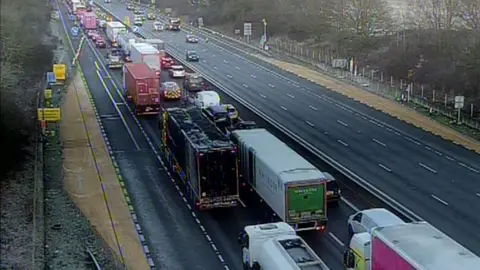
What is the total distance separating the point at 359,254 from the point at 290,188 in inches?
209

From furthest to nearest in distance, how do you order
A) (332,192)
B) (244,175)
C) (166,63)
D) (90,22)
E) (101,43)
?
1. (90,22)
2. (101,43)
3. (166,63)
4. (244,175)
5. (332,192)

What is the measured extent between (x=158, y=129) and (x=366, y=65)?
1276 inches

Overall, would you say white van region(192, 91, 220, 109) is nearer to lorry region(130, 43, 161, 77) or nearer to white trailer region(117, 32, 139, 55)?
lorry region(130, 43, 161, 77)

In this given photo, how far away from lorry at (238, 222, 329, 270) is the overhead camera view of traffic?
0.06 meters

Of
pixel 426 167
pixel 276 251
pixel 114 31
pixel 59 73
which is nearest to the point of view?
pixel 276 251

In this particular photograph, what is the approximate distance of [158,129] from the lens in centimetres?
4806

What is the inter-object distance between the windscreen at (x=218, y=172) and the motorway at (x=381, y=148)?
287 inches

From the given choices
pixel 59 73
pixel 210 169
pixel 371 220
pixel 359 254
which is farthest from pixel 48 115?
pixel 359 254

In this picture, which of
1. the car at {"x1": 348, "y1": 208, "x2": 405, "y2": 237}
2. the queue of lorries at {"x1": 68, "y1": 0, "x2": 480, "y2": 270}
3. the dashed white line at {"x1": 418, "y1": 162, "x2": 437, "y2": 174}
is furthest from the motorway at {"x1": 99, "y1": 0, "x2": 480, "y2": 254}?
the queue of lorries at {"x1": 68, "y1": 0, "x2": 480, "y2": 270}

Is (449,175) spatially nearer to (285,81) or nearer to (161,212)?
(161,212)

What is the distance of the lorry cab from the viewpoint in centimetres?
2291

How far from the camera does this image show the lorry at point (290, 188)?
28312 millimetres

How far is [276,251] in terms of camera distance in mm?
21578

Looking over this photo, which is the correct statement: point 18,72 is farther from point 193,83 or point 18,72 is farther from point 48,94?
point 193,83
